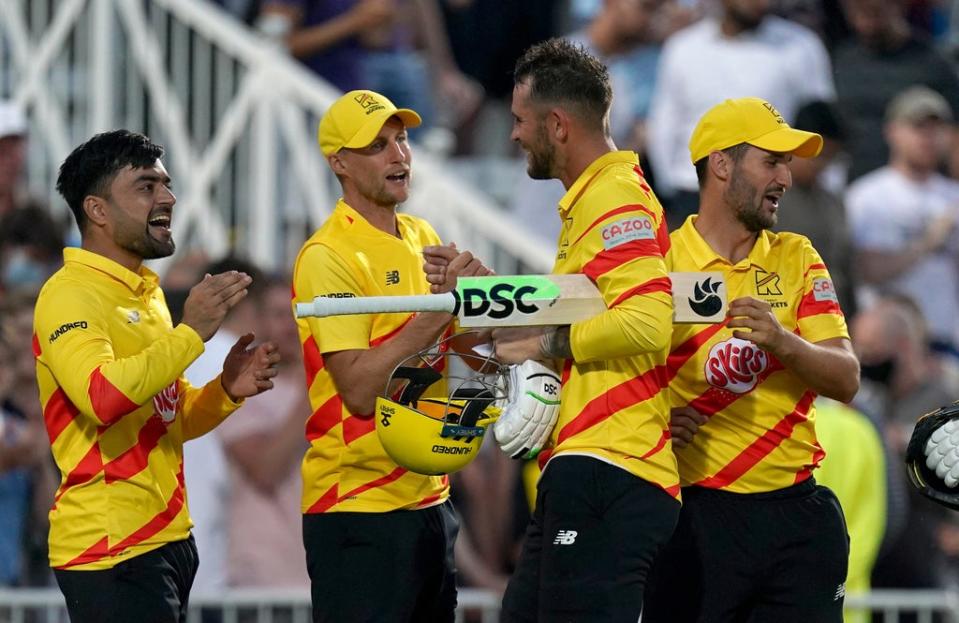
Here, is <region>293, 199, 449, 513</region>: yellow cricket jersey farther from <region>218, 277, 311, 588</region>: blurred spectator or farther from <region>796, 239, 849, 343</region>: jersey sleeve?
<region>218, 277, 311, 588</region>: blurred spectator

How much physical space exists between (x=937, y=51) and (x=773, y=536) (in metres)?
7.82

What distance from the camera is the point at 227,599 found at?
8.98 metres

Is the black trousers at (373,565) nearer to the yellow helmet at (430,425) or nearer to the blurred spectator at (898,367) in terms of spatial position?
the yellow helmet at (430,425)

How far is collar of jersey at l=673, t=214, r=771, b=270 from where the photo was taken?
6598mm

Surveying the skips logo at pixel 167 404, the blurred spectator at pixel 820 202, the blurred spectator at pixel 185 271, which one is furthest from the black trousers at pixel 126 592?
the blurred spectator at pixel 820 202

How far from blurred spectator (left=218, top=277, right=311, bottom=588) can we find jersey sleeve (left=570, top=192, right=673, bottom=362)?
11.6ft

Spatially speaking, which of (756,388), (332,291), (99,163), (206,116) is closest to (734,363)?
(756,388)

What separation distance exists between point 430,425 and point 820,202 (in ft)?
17.0

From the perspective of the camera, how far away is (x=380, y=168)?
6809 mm

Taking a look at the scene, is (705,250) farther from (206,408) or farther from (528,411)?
(206,408)

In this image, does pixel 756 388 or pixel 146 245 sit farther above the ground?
pixel 146 245

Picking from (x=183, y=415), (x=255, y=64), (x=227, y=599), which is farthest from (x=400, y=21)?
(x=183, y=415)

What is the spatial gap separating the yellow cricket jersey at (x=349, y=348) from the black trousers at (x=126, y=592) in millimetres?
613

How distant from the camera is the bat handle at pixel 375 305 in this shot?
5.99 m
